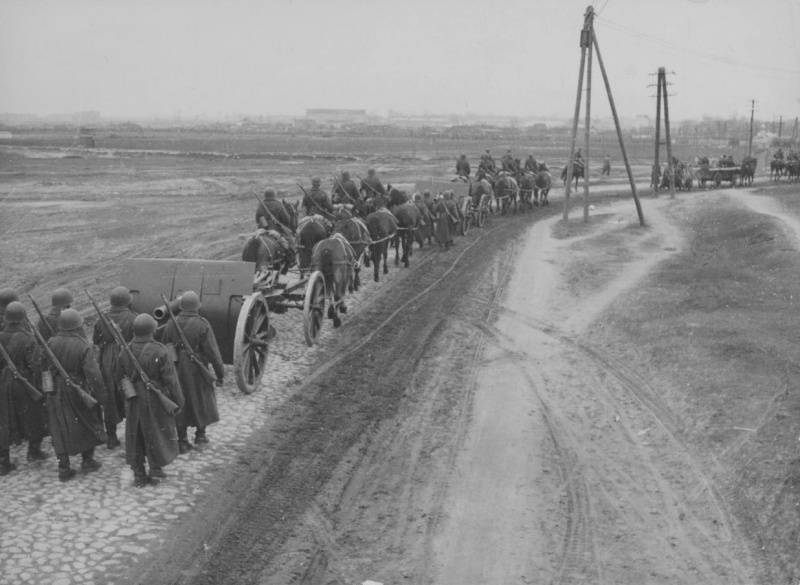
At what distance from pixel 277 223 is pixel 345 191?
15.1 ft

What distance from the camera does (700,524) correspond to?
709 centimetres

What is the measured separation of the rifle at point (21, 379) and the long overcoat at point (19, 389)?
5cm

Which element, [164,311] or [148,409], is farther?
[164,311]

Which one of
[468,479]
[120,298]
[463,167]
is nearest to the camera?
[468,479]

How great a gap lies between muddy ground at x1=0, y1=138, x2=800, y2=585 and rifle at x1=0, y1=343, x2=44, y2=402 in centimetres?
186

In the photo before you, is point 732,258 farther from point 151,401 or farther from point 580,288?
point 151,401

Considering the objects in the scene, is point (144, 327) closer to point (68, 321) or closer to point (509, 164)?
point (68, 321)

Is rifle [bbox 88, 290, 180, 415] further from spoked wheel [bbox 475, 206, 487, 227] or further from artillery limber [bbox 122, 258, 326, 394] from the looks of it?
spoked wheel [bbox 475, 206, 487, 227]

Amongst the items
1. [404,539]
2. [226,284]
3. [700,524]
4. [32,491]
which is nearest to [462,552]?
[404,539]

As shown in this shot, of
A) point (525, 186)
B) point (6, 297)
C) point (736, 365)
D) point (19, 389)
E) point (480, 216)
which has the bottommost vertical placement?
point (736, 365)

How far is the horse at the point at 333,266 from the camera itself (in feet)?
42.9

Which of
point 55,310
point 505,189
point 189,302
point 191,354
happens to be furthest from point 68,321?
point 505,189

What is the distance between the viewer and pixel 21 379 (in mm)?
7438

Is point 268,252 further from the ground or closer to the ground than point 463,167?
closer to the ground
